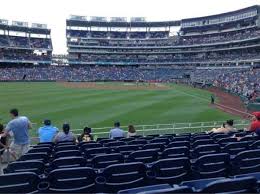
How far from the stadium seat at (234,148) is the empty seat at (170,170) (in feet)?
6.42

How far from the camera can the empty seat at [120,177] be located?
481 cm

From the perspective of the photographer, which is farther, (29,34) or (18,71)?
(29,34)

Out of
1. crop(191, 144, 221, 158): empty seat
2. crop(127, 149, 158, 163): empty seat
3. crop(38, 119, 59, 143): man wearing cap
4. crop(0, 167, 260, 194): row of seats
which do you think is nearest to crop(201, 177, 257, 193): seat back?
crop(0, 167, 260, 194): row of seats

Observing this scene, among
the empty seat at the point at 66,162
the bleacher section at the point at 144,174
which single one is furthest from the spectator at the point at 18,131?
the empty seat at the point at 66,162

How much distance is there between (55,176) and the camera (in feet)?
15.4

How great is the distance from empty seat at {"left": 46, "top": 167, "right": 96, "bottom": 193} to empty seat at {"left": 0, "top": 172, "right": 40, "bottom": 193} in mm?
219

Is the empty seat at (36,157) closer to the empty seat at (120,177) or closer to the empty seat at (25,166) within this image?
the empty seat at (25,166)

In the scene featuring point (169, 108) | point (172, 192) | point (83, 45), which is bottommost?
point (169, 108)

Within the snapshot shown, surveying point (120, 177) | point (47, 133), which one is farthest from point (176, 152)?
point (47, 133)

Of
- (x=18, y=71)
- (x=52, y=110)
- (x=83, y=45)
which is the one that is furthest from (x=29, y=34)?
(x=52, y=110)

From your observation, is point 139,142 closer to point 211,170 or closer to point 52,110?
point 211,170

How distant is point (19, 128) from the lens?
920cm

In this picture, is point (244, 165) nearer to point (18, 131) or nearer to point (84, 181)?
point (84, 181)

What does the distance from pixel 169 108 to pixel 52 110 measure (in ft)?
37.8
